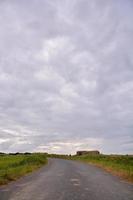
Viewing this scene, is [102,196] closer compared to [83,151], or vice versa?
[102,196]

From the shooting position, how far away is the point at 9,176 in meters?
25.1

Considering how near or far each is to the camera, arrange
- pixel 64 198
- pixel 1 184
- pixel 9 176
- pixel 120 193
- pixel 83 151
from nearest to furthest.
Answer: pixel 64 198 < pixel 120 193 < pixel 1 184 < pixel 9 176 < pixel 83 151

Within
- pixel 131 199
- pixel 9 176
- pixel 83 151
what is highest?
pixel 83 151

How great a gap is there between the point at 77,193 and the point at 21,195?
2495mm

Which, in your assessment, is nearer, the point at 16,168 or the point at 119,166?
the point at 16,168

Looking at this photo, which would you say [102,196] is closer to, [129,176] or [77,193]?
[77,193]

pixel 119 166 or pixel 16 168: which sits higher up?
pixel 119 166

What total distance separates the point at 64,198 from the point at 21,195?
2.45 meters

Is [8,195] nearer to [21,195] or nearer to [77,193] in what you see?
[21,195]

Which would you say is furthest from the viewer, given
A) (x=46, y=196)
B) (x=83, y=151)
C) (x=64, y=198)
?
(x=83, y=151)

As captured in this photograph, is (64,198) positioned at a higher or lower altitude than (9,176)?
lower

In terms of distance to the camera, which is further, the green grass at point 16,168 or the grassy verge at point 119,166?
the grassy verge at point 119,166

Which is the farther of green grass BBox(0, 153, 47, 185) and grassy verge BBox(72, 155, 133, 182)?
grassy verge BBox(72, 155, 133, 182)

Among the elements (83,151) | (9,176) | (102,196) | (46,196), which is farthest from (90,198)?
(83,151)
